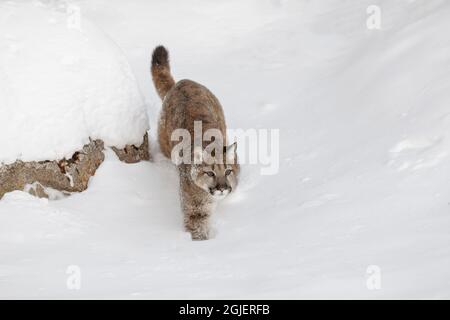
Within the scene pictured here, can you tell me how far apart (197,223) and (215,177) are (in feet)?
1.67

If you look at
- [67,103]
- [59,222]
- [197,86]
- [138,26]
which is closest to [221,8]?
[138,26]

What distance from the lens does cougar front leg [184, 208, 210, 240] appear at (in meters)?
7.05

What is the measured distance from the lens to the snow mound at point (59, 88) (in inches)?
277

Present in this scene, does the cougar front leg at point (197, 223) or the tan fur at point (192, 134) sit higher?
the tan fur at point (192, 134)

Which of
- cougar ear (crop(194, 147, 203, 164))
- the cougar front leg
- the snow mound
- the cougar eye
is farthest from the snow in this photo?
cougar ear (crop(194, 147, 203, 164))

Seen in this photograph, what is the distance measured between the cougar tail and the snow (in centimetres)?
59

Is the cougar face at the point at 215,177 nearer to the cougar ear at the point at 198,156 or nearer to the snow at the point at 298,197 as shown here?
the cougar ear at the point at 198,156

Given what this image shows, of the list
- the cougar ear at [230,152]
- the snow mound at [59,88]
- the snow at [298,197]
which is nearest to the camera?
the snow at [298,197]

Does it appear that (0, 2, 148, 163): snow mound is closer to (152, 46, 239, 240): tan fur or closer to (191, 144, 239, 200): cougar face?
(152, 46, 239, 240): tan fur

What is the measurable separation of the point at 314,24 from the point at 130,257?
6260 mm

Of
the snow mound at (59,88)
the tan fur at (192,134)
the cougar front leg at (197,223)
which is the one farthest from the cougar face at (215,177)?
the snow mound at (59,88)

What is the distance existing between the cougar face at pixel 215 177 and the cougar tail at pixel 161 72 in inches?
74.1

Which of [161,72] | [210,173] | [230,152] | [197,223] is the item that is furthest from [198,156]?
[161,72]

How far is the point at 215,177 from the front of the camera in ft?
23.6
